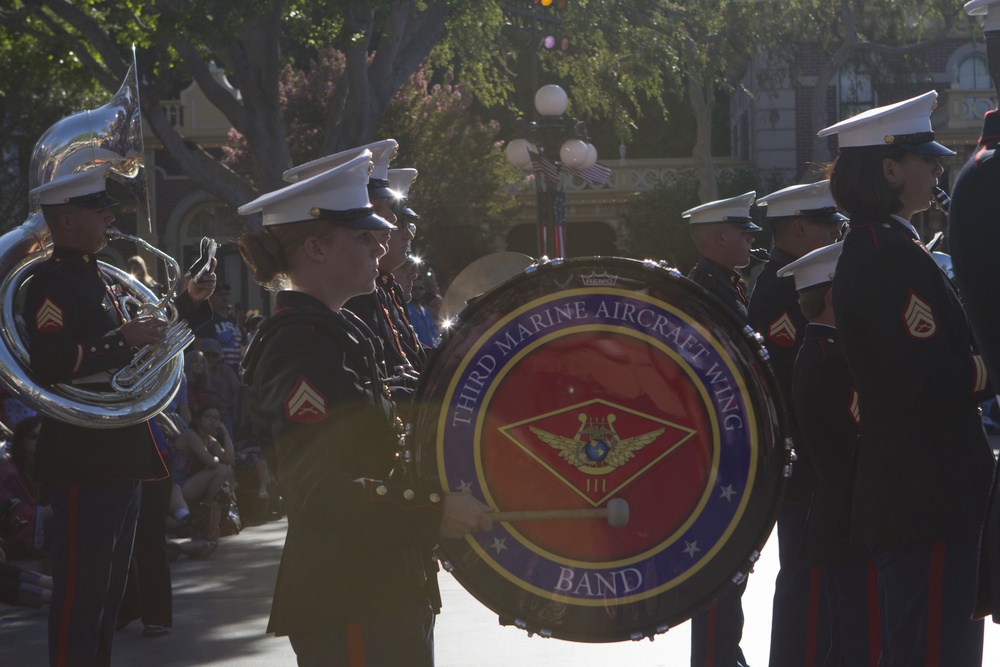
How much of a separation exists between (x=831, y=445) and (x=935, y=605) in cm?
107

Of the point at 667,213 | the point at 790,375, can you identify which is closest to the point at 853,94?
the point at 667,213

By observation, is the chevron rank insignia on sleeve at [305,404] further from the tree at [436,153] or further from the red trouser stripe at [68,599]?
the tree at [436,153]

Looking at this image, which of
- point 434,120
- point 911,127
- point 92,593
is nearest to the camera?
point 911,127

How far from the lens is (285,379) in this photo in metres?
2.88

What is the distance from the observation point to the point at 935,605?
10.7 ft

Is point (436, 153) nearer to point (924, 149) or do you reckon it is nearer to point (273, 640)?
point (273, 640)

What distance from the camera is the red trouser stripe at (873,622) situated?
4.10 metres

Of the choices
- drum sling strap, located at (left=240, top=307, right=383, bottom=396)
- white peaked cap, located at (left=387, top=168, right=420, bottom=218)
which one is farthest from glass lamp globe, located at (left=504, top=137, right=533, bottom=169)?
drum sling strap, located at (left=240, top=307, right=383, bottom=396)

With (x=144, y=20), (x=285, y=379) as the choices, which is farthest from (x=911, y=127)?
(x=144, y=20)

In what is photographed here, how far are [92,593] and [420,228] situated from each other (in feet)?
69.5

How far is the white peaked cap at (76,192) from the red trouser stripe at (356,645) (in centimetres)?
258

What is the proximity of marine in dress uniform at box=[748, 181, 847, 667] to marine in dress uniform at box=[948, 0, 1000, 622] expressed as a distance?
5.38 ft

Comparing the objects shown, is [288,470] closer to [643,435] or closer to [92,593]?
[643,435]

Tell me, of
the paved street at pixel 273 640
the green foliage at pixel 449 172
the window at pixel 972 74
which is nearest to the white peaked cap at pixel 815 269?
the paved street at pixel 273 640
